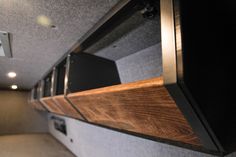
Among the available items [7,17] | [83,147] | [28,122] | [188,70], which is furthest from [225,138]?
[28,122]

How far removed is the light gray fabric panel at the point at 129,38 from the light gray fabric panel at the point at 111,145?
0.62m

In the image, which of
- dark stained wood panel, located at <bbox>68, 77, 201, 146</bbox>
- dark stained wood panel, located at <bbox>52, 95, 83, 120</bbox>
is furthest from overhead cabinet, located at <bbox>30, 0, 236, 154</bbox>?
dark stained wood panel, located at <bbox>52, 95, 83, 120</bbox>

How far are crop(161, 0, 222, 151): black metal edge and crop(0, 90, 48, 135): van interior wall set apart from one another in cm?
500

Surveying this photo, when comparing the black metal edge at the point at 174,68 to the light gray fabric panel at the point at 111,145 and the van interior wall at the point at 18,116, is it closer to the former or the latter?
the light gray fabric panel at the point at 111,145

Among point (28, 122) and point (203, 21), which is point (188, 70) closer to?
point (203, 21)

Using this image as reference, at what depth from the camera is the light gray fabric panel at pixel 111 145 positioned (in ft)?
Result: 3.32

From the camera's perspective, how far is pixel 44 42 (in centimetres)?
128

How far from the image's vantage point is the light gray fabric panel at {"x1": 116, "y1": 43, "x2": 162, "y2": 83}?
1.12 meters

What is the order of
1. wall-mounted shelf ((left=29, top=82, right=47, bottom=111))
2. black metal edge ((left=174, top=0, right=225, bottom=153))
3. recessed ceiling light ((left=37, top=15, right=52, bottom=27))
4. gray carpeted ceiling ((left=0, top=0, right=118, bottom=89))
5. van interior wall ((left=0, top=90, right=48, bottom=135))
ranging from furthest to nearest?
van interior wall ((left=0, top=90, right=48, bottom=135)) < wall-mounted shelf ((left=29, top=82, right=47, bottom=111)) < recessed ceiling light ((left=37, top=15, right=52, bottom=27)) < gray carpeted ceiling ((left=0, top=0, right=118, bottom=89)) < black metal edge ((left=174, top=0, right=225, bottom=153))

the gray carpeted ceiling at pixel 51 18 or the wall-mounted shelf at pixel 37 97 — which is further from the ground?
the gray carpeted ceiling at pixel 51 18

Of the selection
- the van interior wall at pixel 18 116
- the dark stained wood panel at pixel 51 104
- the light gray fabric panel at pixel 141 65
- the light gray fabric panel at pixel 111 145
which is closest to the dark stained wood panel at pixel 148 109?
the light gray fabric panel at pixel 111 145

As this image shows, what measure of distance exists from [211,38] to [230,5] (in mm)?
135

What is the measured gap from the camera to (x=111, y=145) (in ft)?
5.14

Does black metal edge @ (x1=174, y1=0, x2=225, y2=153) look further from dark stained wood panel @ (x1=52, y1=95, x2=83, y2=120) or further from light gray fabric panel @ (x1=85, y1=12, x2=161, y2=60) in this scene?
dark stained wood panel @ (x1=52, y1=95, x2=83, y2=120)
